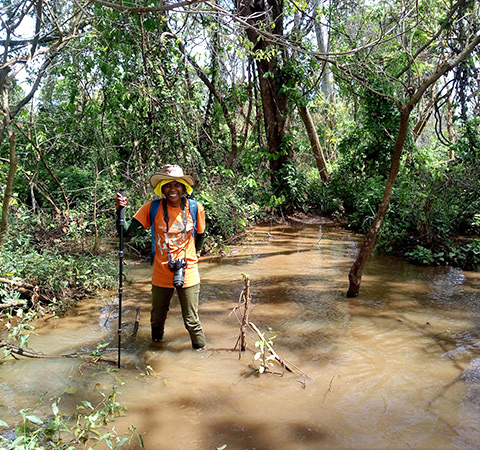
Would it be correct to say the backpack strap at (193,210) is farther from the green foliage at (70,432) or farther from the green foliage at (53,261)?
the green foliage at (53,261)

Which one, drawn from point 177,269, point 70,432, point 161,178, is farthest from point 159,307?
point 70,432

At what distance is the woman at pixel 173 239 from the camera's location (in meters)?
4.67

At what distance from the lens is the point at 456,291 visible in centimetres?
706

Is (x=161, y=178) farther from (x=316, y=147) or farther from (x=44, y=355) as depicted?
(x=316, y=147)

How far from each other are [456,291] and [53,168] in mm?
10241

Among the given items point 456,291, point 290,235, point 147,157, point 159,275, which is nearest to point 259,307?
point 159,275

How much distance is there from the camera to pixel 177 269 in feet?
15.2

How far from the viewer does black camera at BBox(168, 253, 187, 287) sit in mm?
Answer: 4605

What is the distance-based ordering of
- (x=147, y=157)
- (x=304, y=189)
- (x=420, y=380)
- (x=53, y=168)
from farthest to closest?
(x=304, y=189)
(x=53, y=168)
(x=147, y=157)
(x=420, y=380)

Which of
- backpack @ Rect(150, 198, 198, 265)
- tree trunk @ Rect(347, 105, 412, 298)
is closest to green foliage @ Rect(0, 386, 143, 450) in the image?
backpack @ Rect(150, 198, 198, 265)

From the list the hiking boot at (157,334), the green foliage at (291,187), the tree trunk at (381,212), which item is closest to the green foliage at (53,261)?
the hiking boot at (157,334)

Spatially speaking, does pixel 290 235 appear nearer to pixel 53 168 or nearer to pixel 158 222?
pixel 53 168

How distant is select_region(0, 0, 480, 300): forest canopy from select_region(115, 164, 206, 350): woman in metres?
2.02

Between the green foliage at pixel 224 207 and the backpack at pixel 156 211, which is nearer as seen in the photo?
the backpack at pixel 156 211
